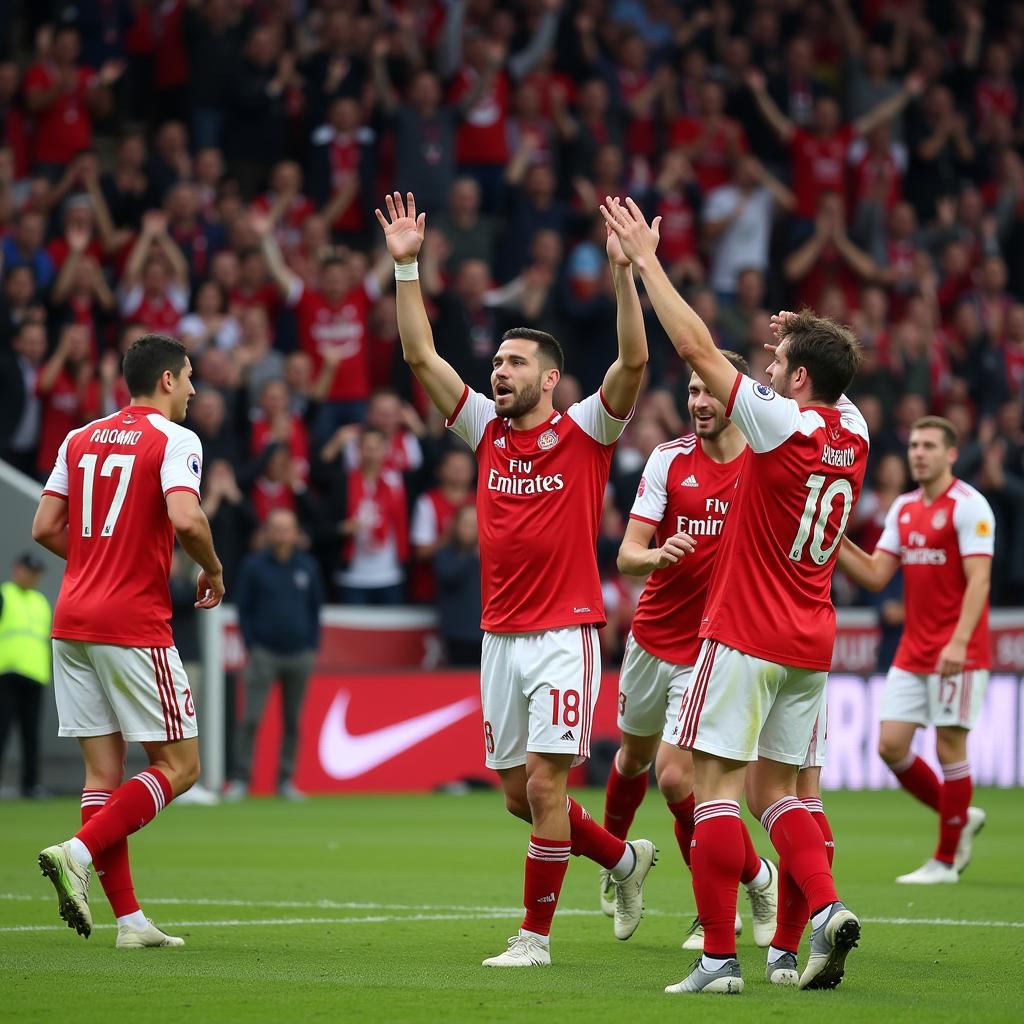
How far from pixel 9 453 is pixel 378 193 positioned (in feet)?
18.4

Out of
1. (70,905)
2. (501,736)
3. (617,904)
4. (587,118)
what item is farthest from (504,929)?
(587,118)

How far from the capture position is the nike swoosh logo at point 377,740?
18.6 meters

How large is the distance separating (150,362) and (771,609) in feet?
10.3

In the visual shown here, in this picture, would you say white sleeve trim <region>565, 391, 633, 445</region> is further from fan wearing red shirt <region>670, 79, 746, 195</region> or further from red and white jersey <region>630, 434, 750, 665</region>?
fan wearing red shirt <region>670, 79, 746, 195</region>

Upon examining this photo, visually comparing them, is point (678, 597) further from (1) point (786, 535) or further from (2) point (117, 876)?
(2) point (117, 876)

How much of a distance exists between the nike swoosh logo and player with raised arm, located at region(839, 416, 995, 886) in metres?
7.19

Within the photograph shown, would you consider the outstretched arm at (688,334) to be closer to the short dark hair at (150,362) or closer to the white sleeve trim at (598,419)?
the white sleeve trim at (598,419)

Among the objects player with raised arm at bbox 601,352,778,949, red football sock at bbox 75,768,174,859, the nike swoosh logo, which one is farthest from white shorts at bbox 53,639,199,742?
the nike swoosh logo

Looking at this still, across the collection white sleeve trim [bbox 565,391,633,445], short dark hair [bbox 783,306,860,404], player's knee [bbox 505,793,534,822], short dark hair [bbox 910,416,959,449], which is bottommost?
player's knee [bbox 505,793,534,822]

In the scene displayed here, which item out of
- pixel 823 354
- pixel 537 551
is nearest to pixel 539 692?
pixel 537 551

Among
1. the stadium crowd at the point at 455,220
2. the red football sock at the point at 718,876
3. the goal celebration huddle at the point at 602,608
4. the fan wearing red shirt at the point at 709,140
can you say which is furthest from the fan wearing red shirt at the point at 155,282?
the red football sock at the point at 718,876

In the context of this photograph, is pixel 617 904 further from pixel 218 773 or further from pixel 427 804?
pixel 218 773

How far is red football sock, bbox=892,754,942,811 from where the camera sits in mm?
12008

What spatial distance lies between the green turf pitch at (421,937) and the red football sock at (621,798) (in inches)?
19.9
